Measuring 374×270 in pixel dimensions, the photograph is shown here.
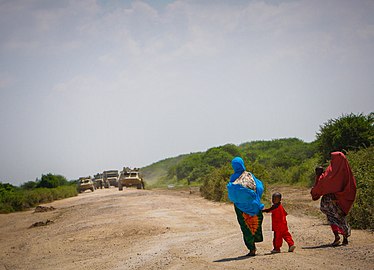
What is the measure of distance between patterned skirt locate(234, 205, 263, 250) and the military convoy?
3273 centimetres

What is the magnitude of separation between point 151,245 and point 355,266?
17.4 ft

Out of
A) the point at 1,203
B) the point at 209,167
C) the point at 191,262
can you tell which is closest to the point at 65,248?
the point at 191,262

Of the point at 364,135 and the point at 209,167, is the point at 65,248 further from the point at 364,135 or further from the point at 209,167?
the point at 209,167

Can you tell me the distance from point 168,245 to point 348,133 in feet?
63.6

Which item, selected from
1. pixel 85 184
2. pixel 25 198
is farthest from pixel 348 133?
pixel 85 184

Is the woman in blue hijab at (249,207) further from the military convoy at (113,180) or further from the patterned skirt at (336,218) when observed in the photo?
the military convoy at (113,180)

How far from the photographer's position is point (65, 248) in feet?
37.0

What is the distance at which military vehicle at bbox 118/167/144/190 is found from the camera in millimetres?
41344

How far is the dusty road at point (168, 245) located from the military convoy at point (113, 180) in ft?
79.6

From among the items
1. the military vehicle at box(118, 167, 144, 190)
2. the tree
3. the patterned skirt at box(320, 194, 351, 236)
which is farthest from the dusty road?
the military vehicle at box(118, 167, 144, 190)

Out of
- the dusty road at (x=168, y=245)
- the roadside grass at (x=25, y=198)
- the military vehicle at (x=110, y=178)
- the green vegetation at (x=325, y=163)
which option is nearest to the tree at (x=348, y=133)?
the green vegetation at (x=325, y=163)

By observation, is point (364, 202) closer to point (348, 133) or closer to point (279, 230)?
point (279, 230)

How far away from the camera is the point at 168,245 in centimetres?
991

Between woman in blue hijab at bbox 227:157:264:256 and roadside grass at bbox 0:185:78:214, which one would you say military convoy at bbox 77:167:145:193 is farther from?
woman in blue hijab at bbox 227:157:264:256
